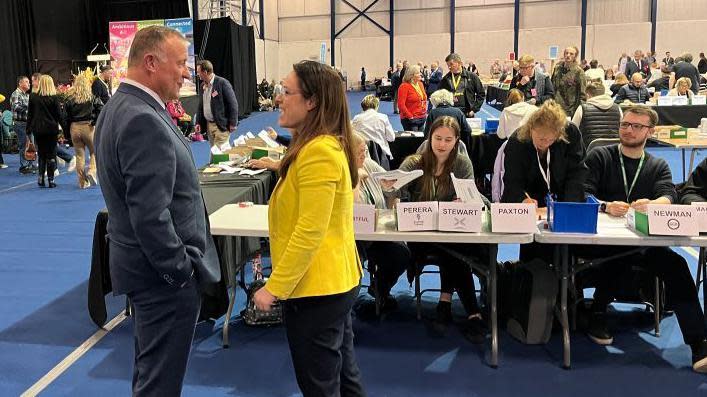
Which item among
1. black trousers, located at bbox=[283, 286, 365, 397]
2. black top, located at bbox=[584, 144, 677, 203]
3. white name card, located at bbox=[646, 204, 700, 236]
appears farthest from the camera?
black top, located at bbox=[584, 144, 677, 203]

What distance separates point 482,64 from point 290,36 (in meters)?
7.35

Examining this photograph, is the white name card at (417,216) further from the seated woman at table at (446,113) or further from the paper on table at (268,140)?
the paper on table at (268,140)

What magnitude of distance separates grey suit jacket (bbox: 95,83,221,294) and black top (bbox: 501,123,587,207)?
1.91 meters

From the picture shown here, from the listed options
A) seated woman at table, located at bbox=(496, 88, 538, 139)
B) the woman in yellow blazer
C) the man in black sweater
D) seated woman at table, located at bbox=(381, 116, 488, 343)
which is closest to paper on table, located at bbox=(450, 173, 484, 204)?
seated woman at table, located at bbox=(381, 116, 488, 343)

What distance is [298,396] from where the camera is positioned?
2475mm

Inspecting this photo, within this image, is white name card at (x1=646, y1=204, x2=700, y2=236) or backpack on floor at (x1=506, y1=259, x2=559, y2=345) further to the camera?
backpack on floor at (x1=506, y1=259, x2=559, y2=345)

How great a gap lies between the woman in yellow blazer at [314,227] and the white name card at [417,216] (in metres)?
1.08

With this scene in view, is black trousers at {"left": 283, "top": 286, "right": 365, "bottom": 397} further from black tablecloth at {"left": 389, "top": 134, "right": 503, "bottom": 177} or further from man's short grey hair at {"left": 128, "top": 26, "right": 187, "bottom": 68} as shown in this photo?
black tablecloth at {"left": 389, "top": 134, "right": 503, "bottom": 177}

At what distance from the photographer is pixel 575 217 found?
103 inches

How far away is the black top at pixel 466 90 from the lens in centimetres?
731

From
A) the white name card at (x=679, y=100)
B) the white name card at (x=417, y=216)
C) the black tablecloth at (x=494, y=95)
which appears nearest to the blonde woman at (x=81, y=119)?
the white name card at (x=417, y=216)

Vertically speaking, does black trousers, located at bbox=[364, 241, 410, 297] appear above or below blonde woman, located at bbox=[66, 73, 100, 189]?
below

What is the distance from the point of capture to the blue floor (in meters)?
2.53

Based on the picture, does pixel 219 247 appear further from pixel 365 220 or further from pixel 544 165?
pixel 544 165
